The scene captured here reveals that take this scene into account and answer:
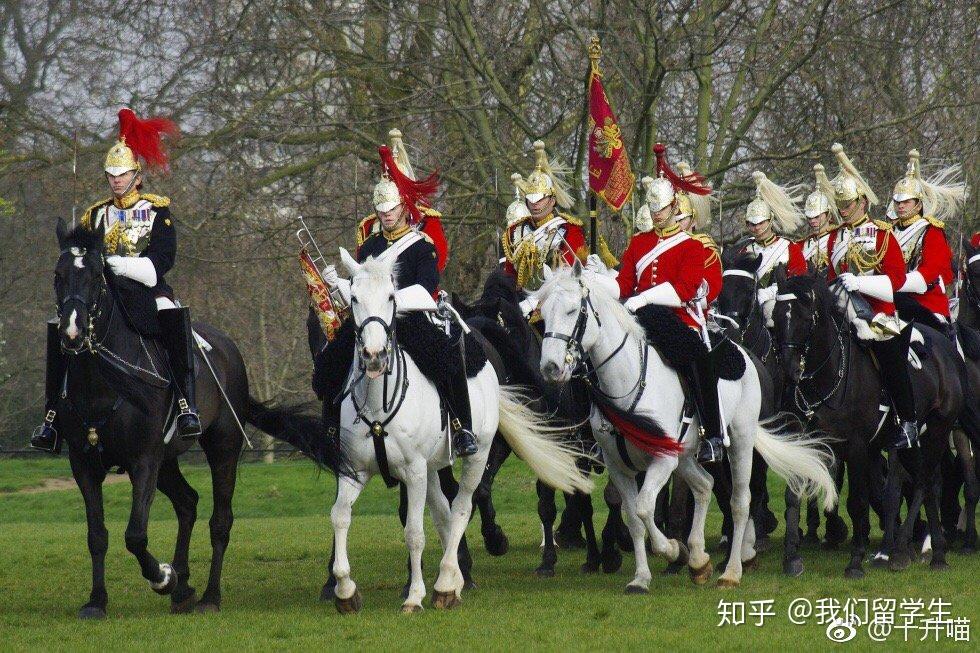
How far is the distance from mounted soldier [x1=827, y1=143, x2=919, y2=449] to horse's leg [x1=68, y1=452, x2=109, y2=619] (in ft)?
18.2

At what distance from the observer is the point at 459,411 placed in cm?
974

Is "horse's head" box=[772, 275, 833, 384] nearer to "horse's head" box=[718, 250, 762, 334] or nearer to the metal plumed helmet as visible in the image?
"horse's head" box=[718, 250, 762, 334]

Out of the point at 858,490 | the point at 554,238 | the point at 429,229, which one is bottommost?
the point at 858,490

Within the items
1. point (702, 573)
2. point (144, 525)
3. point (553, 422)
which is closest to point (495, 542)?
point (553, 422)

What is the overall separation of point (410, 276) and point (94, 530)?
2.53 meters

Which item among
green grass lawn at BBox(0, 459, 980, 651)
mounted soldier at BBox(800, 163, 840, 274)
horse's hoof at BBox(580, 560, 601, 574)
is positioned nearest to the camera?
green grass lawn at BBox(0, 459, 980, 651)

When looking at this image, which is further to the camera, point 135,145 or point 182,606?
point 135,145

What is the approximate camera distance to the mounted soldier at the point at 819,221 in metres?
12.4

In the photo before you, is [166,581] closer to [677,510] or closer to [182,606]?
[182,606]

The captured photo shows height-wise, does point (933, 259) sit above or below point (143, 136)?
below

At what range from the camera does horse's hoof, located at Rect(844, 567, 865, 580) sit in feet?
35.6

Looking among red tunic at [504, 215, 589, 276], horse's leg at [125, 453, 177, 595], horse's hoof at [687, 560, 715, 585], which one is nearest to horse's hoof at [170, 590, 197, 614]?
horse's leg at [125, 453, 177, 595]

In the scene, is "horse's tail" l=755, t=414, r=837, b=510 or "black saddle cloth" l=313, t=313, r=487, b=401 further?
"horse's tail" l=755, t=414, r=837, b=510

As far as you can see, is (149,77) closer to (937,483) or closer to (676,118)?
(676,118)
